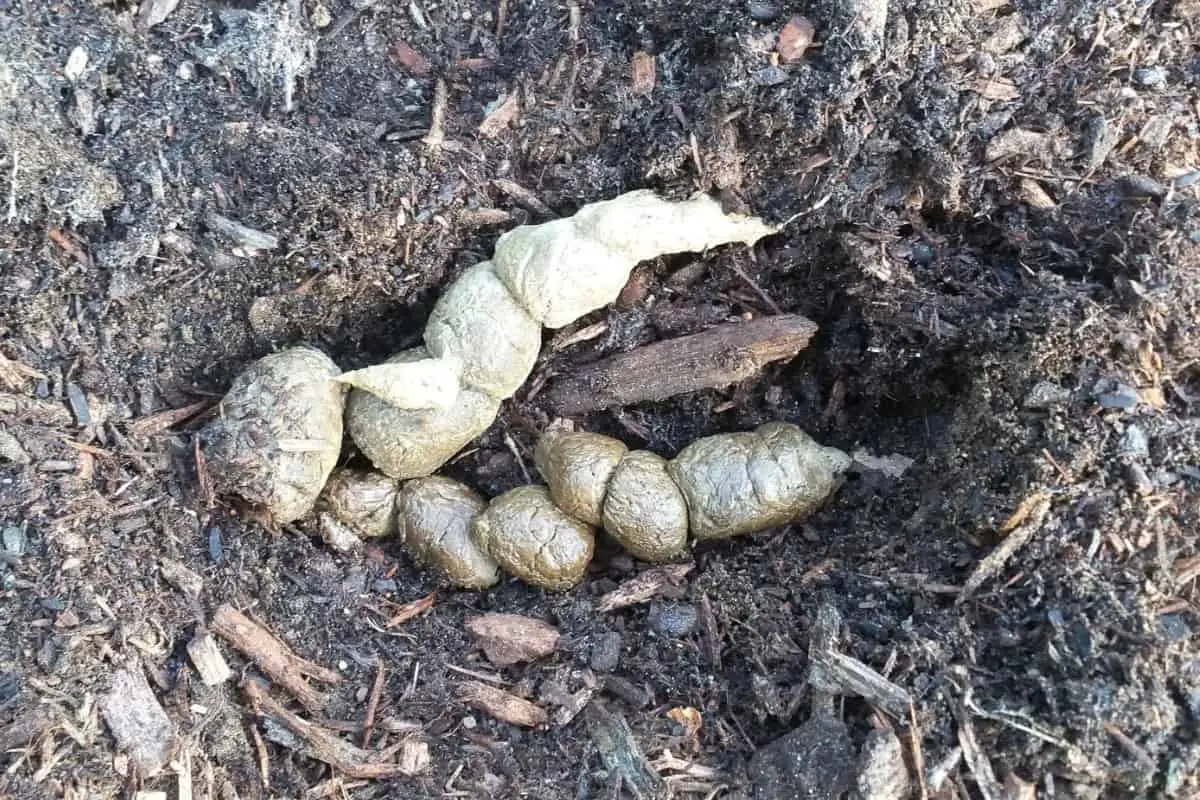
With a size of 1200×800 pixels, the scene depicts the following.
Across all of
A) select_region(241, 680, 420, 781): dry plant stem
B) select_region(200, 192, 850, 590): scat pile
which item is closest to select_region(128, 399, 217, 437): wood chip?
select_region(200, 192, 850, 590): scat pile

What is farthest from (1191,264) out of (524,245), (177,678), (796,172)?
(177,678)

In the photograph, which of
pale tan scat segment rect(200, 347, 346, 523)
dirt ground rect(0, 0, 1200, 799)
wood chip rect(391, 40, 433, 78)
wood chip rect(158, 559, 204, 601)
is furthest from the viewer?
wood chip rect(391, 40, 433, 78)

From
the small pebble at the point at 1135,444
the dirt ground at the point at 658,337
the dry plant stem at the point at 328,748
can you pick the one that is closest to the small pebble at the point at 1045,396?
the dirt ground at the point at 658,337

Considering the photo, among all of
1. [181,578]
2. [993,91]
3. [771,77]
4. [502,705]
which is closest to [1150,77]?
[993,91]

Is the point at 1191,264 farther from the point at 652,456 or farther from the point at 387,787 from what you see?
the point at 387,787

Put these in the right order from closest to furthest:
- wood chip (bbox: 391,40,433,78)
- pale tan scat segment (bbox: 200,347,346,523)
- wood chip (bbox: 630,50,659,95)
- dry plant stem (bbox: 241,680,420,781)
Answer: dry plant stem (bbox: 241,680,420,781) < pale tan scat segment (bbox: 200,347,346,523) < wood chip (bbox: 630,50,659,95) < wood chip (bbox: 391,40,433,78)

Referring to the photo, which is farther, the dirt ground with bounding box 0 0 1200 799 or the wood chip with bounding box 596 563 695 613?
the wood chip with bounding box 596 563 695 613

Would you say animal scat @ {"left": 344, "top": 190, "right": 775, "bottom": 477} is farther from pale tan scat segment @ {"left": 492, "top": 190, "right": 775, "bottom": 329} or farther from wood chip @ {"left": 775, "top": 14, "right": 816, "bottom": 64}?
wood chip @ {"left": 775, "top": 14, "right": 816, "bottom": 64}

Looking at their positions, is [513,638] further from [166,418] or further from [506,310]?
[166,418]
